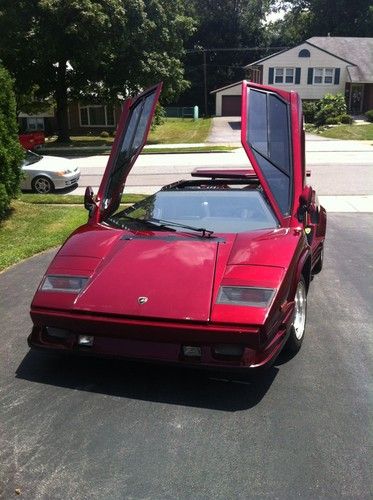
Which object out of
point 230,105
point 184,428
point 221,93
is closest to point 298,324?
point 184,428

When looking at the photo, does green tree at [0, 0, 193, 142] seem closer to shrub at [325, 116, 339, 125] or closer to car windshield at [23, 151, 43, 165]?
car windshield at [23, 151, 43, 165]

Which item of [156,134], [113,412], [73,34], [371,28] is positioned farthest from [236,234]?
[371,28]

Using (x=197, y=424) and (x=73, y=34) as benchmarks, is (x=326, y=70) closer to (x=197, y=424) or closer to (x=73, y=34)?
(x=73, y=34)

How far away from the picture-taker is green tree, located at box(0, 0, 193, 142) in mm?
23875

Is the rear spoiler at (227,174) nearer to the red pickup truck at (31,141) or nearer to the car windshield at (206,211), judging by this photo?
the car windshield at (206,211)

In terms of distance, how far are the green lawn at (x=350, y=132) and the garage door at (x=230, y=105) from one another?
20.2 m

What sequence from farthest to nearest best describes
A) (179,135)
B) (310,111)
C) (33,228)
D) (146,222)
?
(310,111), (179,135), (33,228), (146,222)

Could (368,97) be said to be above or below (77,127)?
above

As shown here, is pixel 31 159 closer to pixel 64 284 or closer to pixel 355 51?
pixel 64 284

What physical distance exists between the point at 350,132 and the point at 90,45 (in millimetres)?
16506

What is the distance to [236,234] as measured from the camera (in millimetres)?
4137

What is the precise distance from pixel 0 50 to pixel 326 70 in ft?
98.8

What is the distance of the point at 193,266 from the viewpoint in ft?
12.1

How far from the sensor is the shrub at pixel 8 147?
323 inches
